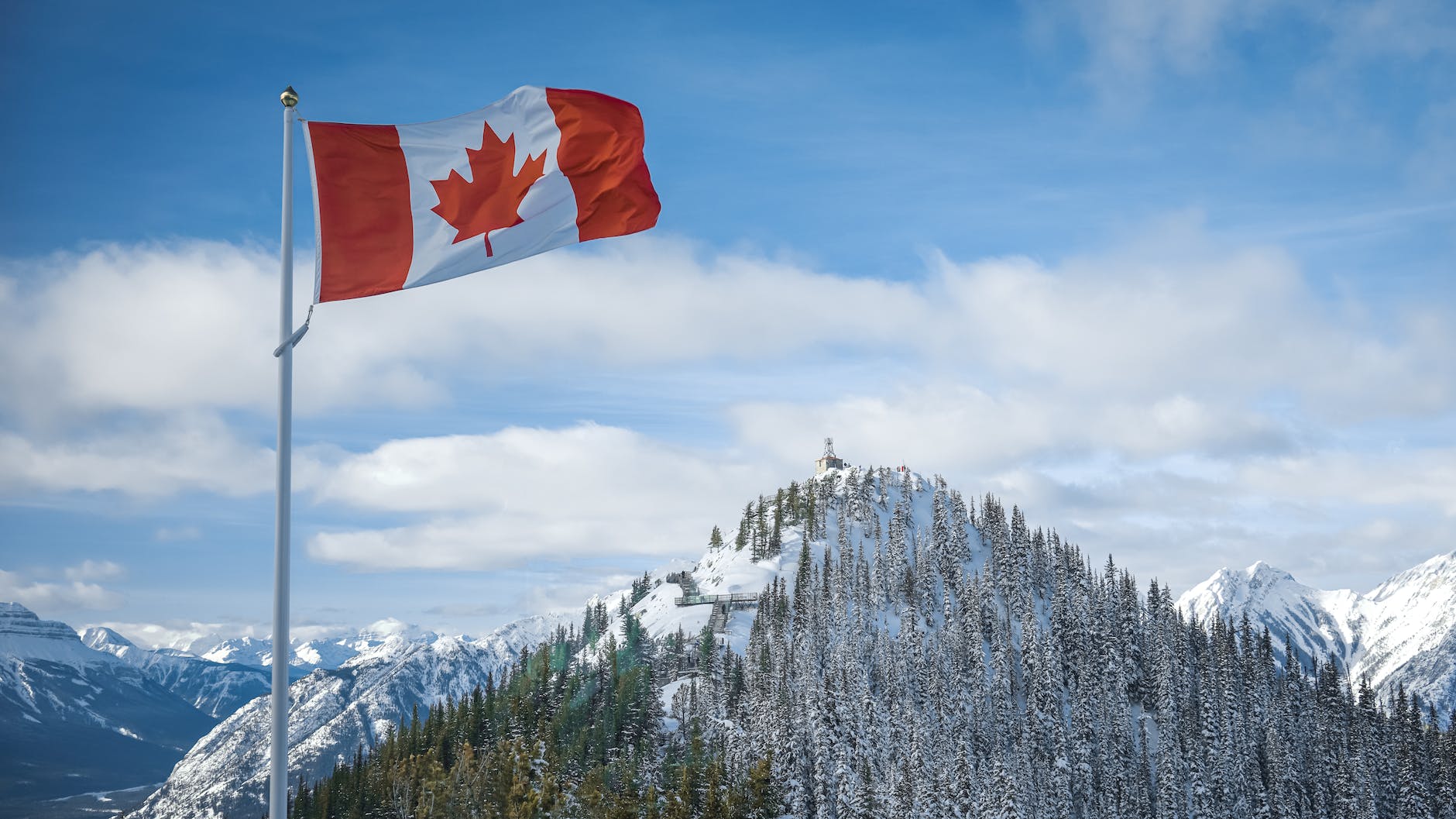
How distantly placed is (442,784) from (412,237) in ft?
236

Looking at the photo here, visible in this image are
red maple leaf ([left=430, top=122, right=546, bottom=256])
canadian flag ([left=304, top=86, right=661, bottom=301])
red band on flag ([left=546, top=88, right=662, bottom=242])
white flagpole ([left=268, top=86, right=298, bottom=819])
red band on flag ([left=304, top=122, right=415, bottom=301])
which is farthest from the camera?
red band on flag ([left=546, top=88, right=662, bottom=242])

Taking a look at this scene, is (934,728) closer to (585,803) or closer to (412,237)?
(585,803)

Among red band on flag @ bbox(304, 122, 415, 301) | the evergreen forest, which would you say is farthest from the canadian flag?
the evergreen forest

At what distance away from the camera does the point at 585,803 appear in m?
81.0

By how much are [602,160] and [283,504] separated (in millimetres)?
8669

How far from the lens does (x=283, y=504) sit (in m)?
14.9

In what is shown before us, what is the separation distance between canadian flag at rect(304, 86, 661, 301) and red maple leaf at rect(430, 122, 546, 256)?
0.8 inches

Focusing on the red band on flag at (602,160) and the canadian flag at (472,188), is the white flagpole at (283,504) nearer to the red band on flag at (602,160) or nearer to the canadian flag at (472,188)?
the canadian flag at (472,188)

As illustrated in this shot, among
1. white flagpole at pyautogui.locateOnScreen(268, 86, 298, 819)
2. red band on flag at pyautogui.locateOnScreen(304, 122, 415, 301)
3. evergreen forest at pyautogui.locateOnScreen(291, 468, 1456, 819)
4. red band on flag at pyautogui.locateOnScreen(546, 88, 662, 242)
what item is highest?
red band on flag at pyautogui.locateOnScreen(546, 88, 662, 242)

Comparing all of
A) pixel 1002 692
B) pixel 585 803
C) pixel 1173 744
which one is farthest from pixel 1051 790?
pixel 585 803

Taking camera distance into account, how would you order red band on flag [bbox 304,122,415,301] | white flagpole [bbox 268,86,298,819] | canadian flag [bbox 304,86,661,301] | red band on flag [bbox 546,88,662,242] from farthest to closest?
red band on flag [bbox 546,88,662,242]
canadian flag [bbox 304,86,661,301]
red band on flag [bbox 304,122,415,301]
white flagpole [bbox 268,86,298,819]

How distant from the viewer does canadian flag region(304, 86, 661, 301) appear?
17.2 m

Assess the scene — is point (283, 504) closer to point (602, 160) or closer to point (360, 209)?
point (360, 209)

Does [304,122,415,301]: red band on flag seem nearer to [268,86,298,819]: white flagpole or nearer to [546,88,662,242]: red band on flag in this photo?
[268,86,298,819]: white flagpole
